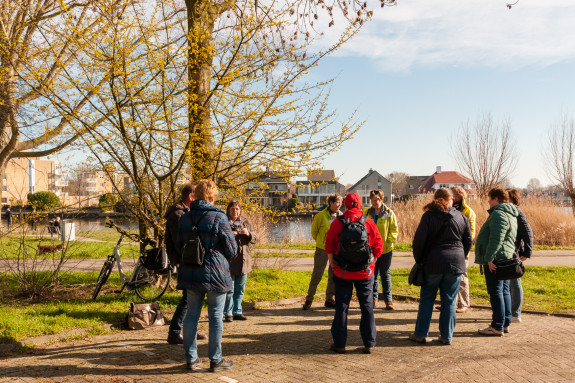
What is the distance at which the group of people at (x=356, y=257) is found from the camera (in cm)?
500

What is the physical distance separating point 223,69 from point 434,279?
4.39 metres

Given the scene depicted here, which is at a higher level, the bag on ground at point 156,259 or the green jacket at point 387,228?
the green jacket at point 387,228

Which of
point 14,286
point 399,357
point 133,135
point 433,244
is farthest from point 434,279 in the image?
point 14,286

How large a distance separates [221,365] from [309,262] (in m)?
8.76

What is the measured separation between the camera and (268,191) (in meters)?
8.55

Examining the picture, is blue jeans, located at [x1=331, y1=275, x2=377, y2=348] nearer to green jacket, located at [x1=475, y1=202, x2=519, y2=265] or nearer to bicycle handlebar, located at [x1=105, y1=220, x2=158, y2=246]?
green jacket, located at [x1=475, y1=202, x2=519, y2=265]

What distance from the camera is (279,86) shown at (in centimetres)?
800

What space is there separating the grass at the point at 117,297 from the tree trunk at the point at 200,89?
90.1 inches

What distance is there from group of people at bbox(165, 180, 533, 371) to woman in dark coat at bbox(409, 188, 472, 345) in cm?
1

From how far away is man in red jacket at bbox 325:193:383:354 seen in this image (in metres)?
5.54

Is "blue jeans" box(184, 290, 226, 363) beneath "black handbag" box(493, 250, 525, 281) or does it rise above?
beneath

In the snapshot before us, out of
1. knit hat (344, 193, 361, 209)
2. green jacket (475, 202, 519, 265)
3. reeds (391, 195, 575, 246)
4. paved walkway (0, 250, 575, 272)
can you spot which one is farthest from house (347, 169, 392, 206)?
knit hat (344, 193, 361, 209)

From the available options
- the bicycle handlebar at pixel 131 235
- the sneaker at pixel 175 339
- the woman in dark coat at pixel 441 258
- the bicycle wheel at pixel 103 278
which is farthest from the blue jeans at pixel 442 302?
the bicycle wheel at pixel 103 278

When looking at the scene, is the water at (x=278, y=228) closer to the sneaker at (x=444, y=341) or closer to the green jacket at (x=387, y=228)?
the green jacket at (x=387, y=228)
